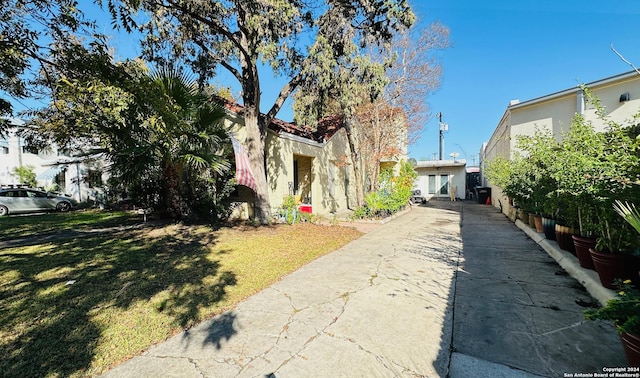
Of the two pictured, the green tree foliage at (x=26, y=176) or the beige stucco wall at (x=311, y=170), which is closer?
the beige stucco wall at (x=311, y=170)

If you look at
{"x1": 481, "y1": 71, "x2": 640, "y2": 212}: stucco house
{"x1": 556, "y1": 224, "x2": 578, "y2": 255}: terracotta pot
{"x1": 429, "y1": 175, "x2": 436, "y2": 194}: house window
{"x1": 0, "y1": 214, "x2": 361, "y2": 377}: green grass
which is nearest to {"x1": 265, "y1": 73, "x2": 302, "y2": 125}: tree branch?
{"x1": 0, "y1": 214, "x2": 361, "y2": 377}: green grass

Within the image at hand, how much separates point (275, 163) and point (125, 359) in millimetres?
8778

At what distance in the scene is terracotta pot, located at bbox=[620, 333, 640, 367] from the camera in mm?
1982

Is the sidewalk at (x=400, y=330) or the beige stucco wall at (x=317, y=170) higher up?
the beige stucco wall at (x=317, y=170)

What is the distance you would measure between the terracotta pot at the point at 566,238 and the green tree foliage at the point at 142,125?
317 inches

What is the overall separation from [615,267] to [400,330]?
308 centimetres

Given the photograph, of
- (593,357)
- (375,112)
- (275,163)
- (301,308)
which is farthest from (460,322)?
(375,112)

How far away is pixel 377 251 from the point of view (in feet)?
21.8

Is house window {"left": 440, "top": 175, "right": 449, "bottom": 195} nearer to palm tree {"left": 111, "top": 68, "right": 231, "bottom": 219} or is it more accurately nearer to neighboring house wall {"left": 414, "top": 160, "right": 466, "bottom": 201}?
neighboring house wall {"left": 414, "top": 160, "right": 466, "bottom": 201}

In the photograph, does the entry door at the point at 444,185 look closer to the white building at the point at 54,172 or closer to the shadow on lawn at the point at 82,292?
the shadow on lawn at the point at 82,292

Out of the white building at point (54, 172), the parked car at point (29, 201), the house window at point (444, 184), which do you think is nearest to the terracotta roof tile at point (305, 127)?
the white building at point (54, 172)

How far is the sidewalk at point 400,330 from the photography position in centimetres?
245

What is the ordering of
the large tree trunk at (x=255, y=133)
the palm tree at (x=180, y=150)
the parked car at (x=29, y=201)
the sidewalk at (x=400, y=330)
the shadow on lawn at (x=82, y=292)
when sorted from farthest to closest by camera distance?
the parked car at (x=29, y=201)
the large tree trunk at (x=255, y=133)
the palm tree at (x=180, y=150)
the shadow on lawn at (x=82, y=292)
the sidewalk at (x=400, y=330)

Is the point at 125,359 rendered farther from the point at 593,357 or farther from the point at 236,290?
the point at 593,357
